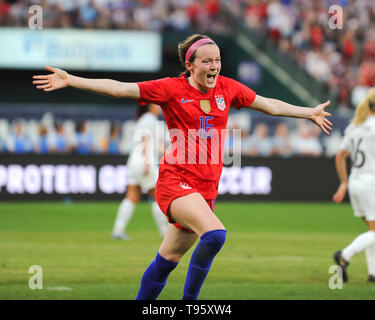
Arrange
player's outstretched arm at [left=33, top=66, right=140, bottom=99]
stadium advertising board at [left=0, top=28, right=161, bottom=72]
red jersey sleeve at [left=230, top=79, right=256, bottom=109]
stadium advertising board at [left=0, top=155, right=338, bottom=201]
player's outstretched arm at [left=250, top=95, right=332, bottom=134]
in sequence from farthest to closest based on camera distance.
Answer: stadium advertising board at [left=0, top=28, right=161, bottom=72], stadium advertising board at [left=0, top=155, right=338, bottom=201], player's outstretched arm at [left=250, top=95, right=332, bottom=134], red jersey sleeve at [left=230, top=79, right=256, bottom=109], player's outstretched arm at [left=33, top=66, right=140, bottom=99]

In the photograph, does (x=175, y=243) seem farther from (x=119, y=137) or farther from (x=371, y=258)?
(x=119, y=137)

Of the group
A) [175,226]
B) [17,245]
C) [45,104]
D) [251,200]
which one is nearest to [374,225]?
[175,226]

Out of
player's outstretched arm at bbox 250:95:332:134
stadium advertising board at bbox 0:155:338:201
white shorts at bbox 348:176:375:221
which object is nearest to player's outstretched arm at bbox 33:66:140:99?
player's outstretched arm at bbox 250:95:332:134

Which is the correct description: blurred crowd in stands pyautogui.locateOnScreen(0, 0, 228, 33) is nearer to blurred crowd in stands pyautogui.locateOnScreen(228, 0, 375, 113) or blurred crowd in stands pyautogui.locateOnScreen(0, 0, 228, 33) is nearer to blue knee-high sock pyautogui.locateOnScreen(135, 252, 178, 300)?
blurred crowd in stands pyautogui.locateOnScreen(228, 0, 375, 113)

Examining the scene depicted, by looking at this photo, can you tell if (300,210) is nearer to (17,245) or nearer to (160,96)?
(17,245)

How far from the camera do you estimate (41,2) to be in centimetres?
2869

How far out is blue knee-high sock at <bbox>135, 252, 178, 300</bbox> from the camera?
6824 millimetres

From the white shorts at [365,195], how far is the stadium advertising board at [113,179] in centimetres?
1174

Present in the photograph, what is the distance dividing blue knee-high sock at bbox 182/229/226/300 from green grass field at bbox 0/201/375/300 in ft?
5.44

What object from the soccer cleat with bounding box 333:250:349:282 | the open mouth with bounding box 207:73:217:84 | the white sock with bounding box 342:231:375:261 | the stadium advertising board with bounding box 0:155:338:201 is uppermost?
the open mouth with bounding box 207:73:217:84

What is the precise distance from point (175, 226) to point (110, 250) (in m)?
5.56

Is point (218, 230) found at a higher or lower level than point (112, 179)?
higher

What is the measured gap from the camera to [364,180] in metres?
9.69

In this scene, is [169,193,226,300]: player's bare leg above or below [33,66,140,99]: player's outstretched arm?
below
